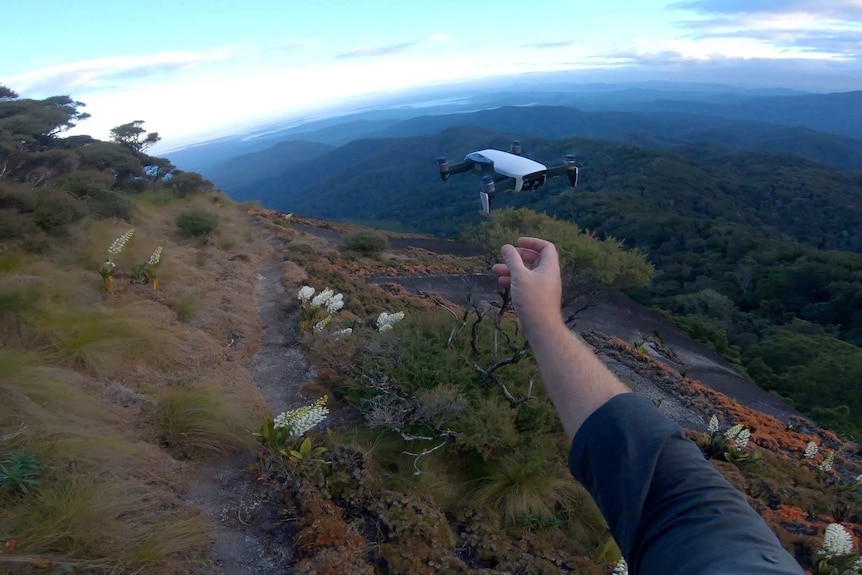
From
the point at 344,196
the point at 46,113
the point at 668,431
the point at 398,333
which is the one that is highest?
the point at 46,113

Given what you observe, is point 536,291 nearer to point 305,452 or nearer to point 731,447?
point 305,452

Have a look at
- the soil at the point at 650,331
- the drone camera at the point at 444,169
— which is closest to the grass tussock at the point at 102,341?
the drone camera at the point at 444,169

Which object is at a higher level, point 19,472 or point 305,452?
point 19,472

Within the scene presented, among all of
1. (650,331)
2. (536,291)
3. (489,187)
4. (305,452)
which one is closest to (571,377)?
(536,291)

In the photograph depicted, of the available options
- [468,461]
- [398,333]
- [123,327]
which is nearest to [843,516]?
[468,461]

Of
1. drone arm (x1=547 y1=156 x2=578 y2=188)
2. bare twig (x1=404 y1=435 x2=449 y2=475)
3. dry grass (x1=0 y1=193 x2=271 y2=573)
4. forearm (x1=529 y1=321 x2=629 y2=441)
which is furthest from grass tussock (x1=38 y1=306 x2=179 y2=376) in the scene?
forearm (x1=529 y1=321 x2=629 y2=441)

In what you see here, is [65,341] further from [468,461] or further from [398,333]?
[468,461]

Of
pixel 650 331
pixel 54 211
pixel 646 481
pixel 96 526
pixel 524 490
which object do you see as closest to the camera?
pixel 646 481

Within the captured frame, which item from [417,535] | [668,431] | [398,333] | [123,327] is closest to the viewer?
[668,431]
